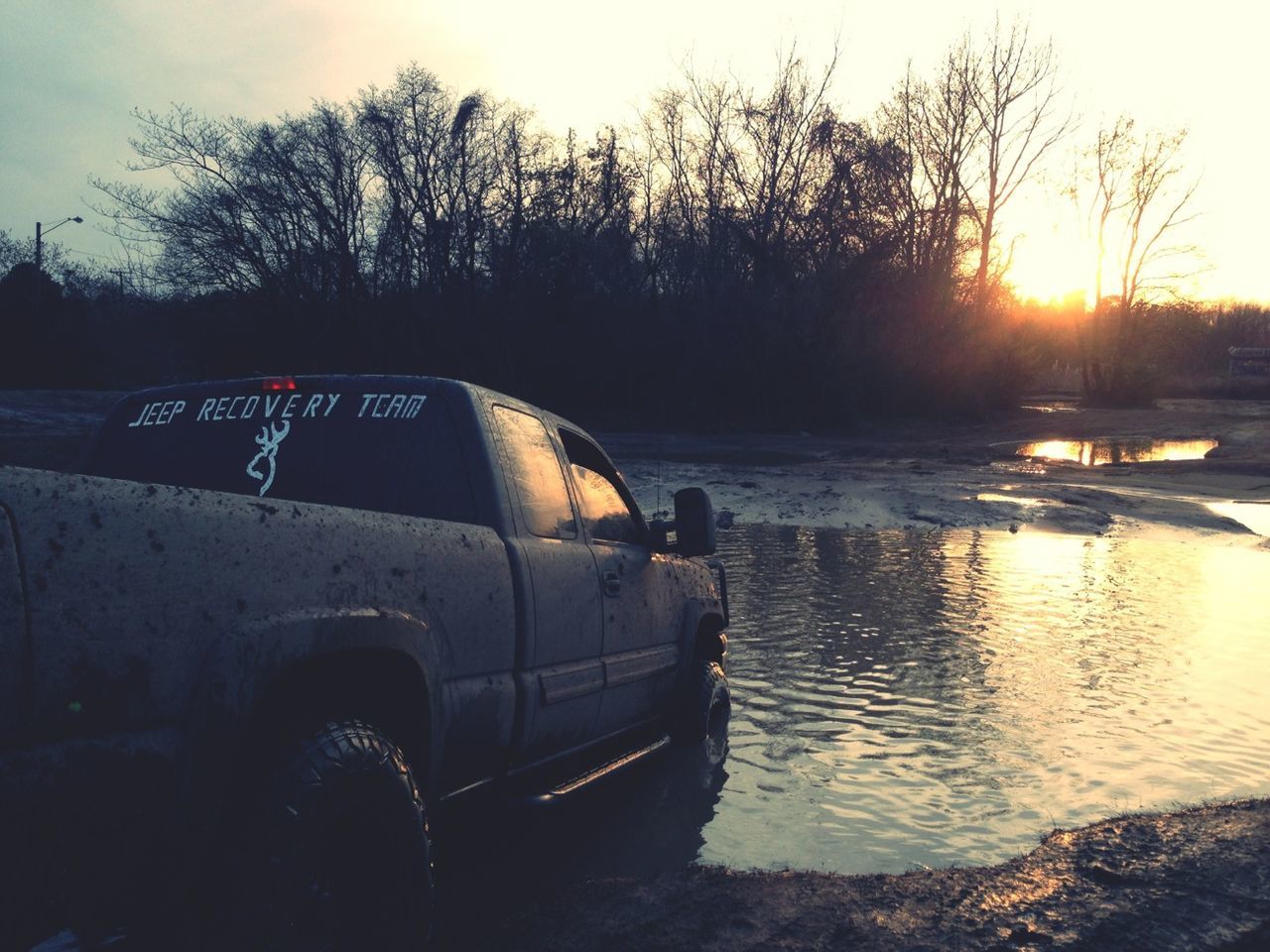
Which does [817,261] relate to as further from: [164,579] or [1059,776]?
[164,579]

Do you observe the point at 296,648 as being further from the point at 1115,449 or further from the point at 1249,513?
the point at 1115,449

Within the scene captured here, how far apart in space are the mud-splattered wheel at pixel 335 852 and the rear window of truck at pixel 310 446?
1149 millimetres

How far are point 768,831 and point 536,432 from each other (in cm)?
219

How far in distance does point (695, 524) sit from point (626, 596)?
0.60 meters

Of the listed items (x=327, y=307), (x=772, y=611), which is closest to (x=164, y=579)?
(x=772, y=611)

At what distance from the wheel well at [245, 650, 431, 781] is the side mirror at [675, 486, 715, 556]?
7.57ft

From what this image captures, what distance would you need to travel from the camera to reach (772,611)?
11.4m

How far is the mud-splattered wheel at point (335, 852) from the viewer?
271 cm

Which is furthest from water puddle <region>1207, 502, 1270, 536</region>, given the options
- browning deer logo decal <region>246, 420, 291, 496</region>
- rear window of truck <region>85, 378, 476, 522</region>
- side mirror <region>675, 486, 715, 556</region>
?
browning deer logo decal <region>246, 420, 291, 496</region>

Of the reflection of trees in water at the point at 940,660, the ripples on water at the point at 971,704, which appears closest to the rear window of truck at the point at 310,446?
the ripples on water at the point at 971,704

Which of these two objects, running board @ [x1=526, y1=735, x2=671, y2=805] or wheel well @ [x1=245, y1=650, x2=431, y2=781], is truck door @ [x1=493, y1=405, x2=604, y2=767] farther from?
wheel well @ [x1=245, y1=650, x2=431, y2=781]

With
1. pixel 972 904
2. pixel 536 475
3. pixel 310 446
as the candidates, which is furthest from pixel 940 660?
pixel 310 446

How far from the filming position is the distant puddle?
109 ft

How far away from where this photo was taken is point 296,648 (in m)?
2.85
